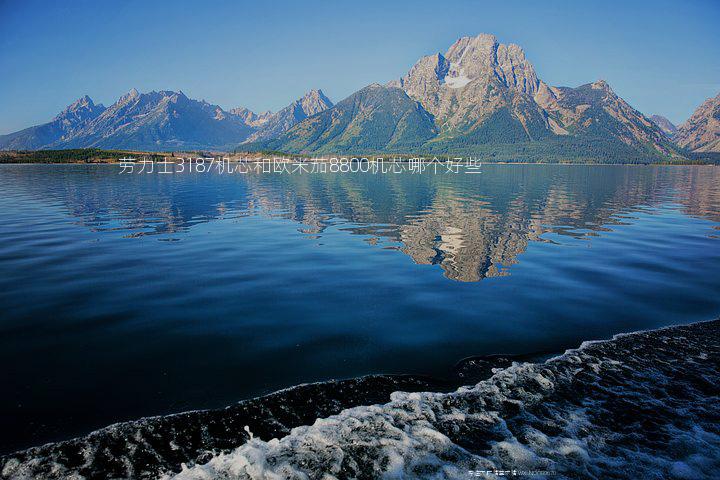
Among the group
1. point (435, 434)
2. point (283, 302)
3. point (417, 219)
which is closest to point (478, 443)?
point (435, 434)

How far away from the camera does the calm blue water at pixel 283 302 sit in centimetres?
976

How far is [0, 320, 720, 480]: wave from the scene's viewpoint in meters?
6.80

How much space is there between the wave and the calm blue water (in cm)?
90

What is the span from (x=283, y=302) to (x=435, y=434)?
29.5 ft

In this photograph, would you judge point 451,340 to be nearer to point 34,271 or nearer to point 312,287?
point 312,287

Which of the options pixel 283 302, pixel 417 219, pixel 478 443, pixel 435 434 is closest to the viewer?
pixel 478 443

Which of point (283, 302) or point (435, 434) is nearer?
point (435, 434)

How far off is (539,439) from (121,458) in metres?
7.72

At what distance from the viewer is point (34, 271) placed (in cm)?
1922

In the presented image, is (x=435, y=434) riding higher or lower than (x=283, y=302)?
lower

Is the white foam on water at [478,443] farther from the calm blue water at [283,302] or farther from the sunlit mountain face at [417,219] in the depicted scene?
the sunlit mountain face at [417,219]

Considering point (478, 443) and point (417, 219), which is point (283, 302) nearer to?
point (478, 443)

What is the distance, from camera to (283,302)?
15.4 m

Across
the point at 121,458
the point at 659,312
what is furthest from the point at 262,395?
the point at 659,312
